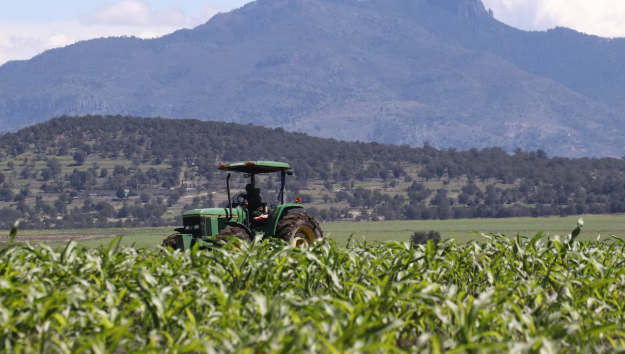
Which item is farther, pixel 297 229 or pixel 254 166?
pixel 254 166

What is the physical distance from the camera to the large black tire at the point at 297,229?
15.4 meters

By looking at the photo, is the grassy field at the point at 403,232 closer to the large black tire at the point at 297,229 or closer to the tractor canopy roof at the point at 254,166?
the tractor canopy roof at the point at 254,166

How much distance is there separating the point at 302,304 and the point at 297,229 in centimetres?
993

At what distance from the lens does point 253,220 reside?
54.5ft

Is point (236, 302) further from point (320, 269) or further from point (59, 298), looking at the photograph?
point (320, 269)

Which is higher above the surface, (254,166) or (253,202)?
(254,166)

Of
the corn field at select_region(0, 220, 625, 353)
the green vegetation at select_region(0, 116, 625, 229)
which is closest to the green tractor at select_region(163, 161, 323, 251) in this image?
the corn field at select_region(0, 220, 625, 353)

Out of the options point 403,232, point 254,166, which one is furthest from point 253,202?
point 403,232

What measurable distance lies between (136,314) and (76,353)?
7.85 feet

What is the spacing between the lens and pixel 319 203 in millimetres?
143125

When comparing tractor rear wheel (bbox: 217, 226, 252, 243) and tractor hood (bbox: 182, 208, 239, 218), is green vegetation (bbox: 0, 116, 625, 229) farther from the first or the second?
tractor rear wheel (bbox: 217, 226, 252, 243)

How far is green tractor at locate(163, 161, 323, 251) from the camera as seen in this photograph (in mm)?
15578

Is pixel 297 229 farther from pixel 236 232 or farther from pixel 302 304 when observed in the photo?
pixel 302 304

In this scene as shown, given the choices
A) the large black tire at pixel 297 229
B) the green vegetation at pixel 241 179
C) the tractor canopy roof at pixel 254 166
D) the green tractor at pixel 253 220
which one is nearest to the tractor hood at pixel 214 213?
the green tractor at pixel 253 220
